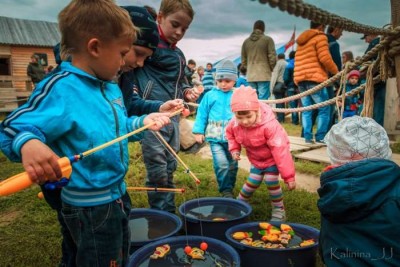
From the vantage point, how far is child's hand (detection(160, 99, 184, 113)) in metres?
1.95

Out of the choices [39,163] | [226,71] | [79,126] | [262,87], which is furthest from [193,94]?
[262,87]

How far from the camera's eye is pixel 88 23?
137cm

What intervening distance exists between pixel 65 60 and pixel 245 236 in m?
1.63

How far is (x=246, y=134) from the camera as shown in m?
3.04

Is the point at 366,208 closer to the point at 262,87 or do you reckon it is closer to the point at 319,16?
the point at 319,16

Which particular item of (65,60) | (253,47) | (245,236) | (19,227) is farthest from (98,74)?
(253,47)

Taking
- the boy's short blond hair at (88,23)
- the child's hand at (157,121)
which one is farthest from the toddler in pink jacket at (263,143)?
the boy's short blond hair at (88,23)

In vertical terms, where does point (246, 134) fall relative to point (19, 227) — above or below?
above

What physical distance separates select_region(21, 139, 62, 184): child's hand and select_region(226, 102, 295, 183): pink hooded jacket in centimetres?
216

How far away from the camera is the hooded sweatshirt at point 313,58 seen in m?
5.27

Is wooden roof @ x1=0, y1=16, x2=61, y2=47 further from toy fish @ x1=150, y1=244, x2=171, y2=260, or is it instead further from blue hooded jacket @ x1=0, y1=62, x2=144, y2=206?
blue hooded jacket @ x1=0, y1=62, x2=144, y2=206

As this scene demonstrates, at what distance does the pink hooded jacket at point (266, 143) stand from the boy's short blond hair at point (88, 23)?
1.81 metres

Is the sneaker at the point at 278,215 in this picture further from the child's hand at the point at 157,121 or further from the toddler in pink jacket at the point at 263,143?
the child's hand at the point at 157,121

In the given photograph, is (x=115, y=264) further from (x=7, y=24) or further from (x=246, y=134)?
(x=7, y=24)
